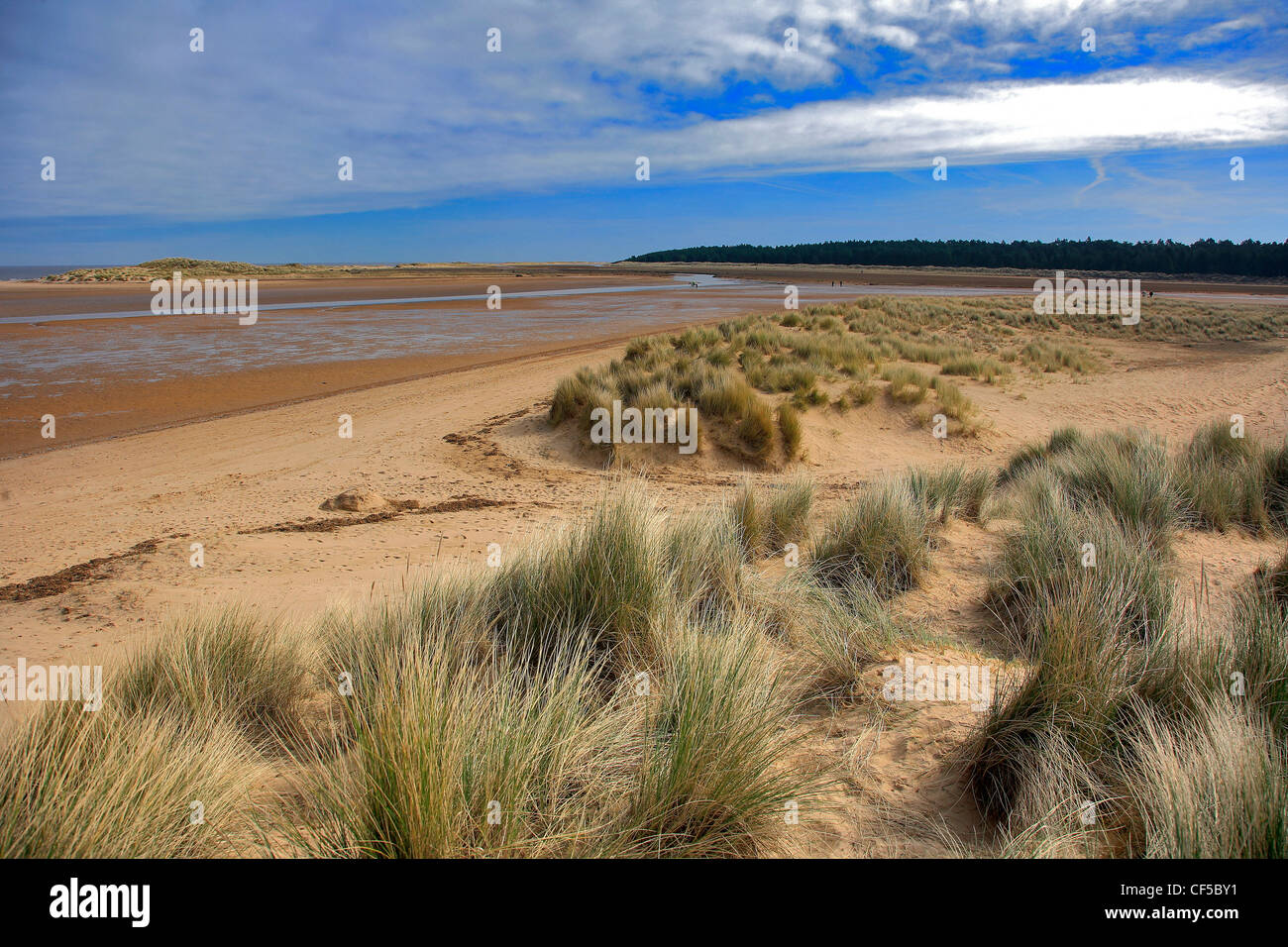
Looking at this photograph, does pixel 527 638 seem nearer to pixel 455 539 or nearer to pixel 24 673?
pixel 24 673

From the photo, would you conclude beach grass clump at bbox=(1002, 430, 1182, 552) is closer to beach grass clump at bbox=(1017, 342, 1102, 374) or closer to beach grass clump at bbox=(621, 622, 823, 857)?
beach grass clump at bbox=(621, 622, 823, 857)

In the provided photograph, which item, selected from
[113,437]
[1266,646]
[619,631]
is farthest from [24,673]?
[113,437]

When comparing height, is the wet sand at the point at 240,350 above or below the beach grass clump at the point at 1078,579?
above

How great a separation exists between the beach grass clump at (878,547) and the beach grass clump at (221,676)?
3.66 m

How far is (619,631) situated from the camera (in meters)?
4.09

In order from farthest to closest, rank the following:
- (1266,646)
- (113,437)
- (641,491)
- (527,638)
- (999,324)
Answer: (999,324) → (113,437) → (641,491) → (527,638) → (1266,646)

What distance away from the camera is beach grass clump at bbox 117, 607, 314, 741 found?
11.1 ft

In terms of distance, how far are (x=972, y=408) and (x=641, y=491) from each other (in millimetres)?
11972

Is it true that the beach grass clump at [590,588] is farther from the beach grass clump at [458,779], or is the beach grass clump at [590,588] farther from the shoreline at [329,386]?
the shoreline at [329,386]

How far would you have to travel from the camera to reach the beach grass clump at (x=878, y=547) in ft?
18.4

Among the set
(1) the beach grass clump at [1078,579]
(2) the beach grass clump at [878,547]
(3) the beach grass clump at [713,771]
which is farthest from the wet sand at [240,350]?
(1) the beach grass clump at [1078,579]

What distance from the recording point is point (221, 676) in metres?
3.62

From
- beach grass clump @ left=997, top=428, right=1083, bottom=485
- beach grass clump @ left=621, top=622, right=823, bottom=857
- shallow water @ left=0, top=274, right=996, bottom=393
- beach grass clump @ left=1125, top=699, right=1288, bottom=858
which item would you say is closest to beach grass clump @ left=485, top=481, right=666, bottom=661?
beach grass clump @ left=621, top=622, right=823, bottom=857
